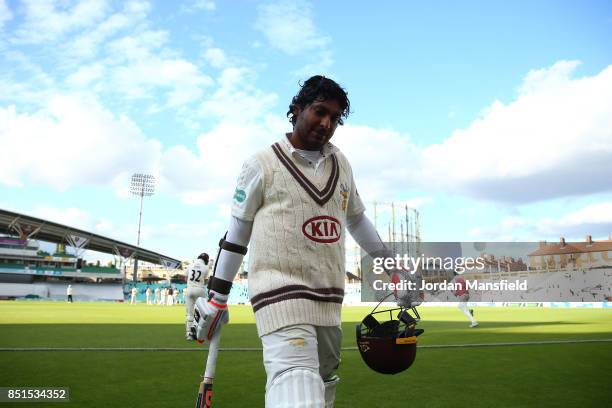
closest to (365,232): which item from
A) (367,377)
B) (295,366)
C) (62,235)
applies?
(295,366)

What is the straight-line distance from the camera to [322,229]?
261 cm

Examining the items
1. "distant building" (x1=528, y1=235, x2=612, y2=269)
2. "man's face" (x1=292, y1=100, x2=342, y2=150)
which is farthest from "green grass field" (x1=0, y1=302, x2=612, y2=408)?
"distant building" (x1=528, y1=235, x2=612, y2=269)

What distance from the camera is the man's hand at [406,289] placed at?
131 inches

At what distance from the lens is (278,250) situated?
252 cm

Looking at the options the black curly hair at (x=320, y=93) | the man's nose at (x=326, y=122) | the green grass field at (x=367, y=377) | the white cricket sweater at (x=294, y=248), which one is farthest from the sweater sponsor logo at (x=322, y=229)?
the green grass field at (x=367, y=377)

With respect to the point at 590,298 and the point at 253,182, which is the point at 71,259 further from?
the point at 253,182

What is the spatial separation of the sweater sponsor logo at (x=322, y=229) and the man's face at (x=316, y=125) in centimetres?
43

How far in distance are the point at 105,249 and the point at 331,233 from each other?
74.7 metres

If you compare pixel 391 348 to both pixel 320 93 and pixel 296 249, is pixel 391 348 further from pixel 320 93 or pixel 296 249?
pixel 320 93

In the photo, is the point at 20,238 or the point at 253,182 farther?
the point at 20,238

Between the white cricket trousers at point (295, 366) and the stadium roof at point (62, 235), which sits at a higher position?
the stadium roof at point (62, 235)

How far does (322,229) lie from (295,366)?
70 centimetres

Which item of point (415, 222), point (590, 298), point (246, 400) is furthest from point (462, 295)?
point (415, 222)

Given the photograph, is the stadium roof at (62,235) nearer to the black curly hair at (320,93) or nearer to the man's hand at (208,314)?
the man's hand at (208,314)
